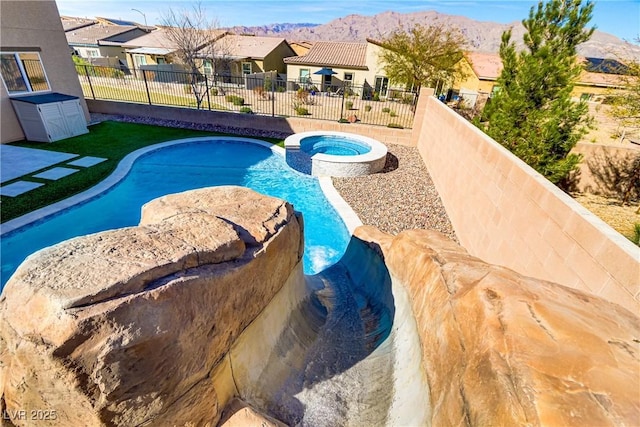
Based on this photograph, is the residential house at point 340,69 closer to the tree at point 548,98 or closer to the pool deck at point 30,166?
the tree at point 548,98

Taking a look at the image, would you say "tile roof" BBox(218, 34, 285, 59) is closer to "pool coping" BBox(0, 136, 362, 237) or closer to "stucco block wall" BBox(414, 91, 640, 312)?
"pool coping" BBox(0, 136, 362, 237)

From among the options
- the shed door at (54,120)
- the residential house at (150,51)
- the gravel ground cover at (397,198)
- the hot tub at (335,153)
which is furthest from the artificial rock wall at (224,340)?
the residential house at (150,51)

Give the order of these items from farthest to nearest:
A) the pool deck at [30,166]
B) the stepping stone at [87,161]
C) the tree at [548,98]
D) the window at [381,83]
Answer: the window at [381,83], the stepping stone at [87,161], the pool deck at [30,166], the tree at [548,98]

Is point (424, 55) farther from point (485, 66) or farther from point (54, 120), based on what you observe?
point (54, 120)

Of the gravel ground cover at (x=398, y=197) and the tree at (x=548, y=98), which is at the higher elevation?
the tree at (x=548, y=98)

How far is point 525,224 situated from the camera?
18.6 ft

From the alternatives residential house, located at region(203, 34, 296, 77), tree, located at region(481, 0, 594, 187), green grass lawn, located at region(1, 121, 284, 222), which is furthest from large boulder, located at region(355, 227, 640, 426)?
residential house, located at region(203, 34, 296, 77)

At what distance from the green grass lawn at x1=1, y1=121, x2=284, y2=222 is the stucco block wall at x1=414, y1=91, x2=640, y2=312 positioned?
32.1 ft

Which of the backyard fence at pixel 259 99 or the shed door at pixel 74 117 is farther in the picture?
the backyard fence at pixel 259 99

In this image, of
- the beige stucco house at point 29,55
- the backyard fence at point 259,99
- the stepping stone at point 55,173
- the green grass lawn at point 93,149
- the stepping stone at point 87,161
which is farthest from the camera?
the backyard fence at point 259,99

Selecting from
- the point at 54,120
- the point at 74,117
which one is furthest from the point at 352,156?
the point at 54,120

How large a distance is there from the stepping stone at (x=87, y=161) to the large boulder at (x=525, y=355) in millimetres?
14271

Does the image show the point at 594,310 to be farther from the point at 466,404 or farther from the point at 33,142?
the point at 33,142

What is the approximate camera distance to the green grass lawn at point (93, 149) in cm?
950
